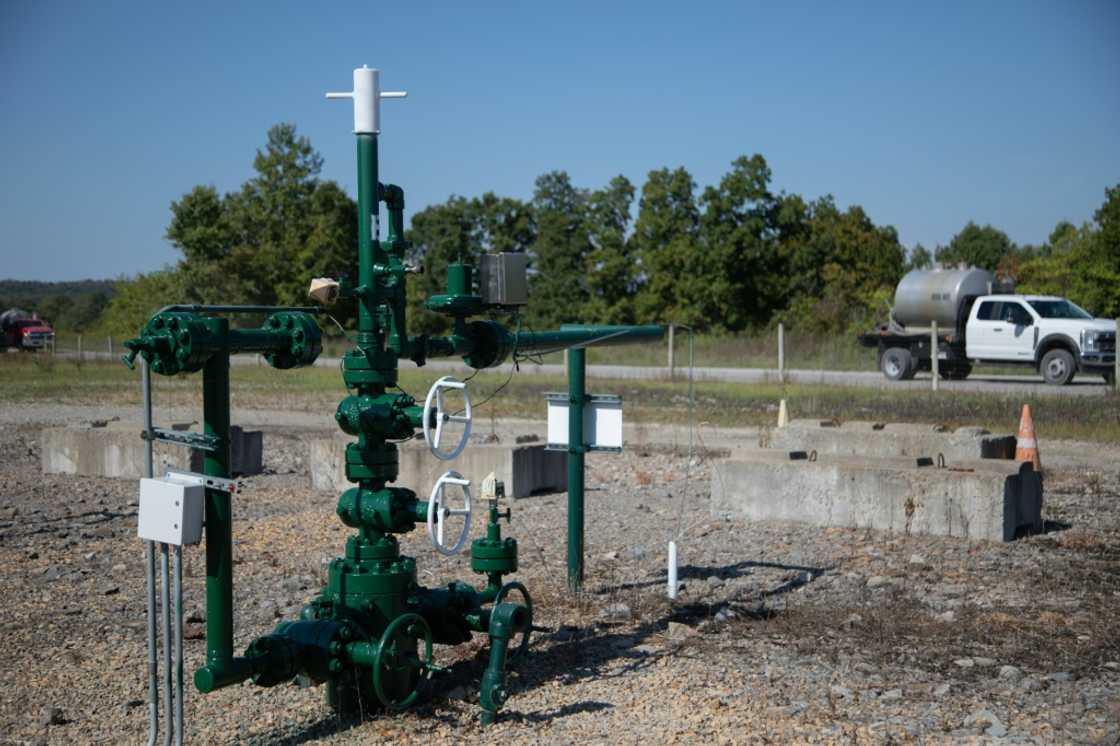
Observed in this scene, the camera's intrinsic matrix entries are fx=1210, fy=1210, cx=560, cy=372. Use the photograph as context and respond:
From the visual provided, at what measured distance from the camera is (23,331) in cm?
4716

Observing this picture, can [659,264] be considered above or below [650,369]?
above

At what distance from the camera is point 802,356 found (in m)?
34.5

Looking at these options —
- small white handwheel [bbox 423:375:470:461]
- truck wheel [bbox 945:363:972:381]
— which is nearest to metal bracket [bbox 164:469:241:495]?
small white handwheel [bbox 423:375:470:461]

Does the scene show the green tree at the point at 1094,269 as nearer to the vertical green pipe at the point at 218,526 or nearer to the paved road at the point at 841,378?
the paved road at the point at 841,378

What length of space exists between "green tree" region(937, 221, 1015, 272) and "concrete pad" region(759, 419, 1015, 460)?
5814 centimetres

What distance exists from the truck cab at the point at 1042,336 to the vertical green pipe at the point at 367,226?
74.9 ft

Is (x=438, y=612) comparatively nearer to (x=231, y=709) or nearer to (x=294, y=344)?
(x=231, y=709)

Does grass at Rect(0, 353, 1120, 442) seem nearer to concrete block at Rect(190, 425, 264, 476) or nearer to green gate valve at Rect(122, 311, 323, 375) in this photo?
concrete block at Rect(190, 425, 264, 476)

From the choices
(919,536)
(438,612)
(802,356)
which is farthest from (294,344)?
(802,356)

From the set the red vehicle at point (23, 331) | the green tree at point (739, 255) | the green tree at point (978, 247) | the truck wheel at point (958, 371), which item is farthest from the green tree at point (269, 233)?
the green tree at point (978, 247)

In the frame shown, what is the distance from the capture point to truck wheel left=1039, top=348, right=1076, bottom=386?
2533cm

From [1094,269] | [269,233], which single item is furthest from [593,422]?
[269,233]

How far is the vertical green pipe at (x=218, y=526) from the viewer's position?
4664 mm

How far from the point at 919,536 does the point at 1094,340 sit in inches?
705
